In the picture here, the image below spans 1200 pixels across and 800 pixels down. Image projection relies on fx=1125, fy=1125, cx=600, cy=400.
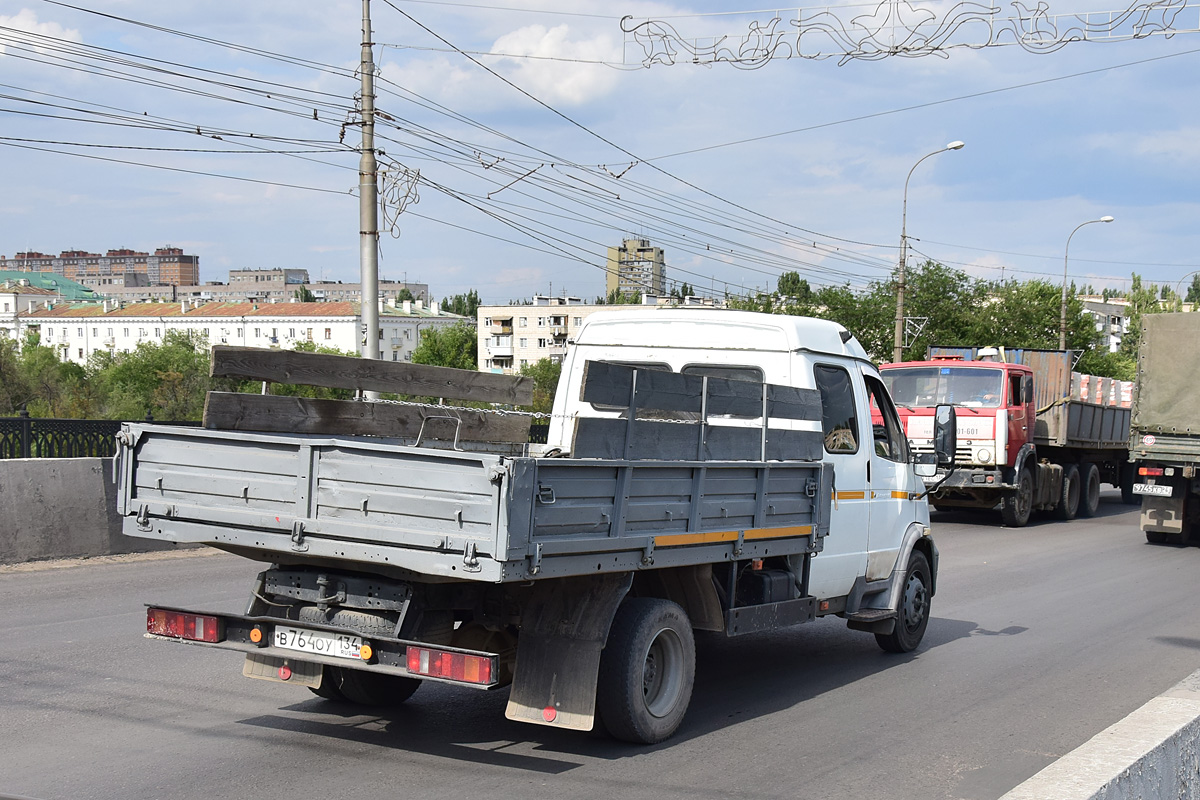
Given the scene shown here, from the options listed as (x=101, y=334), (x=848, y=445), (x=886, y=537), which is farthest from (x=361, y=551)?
(x=101, y=334)

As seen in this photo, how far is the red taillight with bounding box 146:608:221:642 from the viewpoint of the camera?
526 cm

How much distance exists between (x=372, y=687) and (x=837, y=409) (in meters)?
3.35

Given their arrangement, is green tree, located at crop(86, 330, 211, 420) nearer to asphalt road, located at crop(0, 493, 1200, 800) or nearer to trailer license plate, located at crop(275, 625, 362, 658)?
asphalt road, located at crop(0, 493, 1200, 800)

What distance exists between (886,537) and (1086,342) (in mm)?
56779

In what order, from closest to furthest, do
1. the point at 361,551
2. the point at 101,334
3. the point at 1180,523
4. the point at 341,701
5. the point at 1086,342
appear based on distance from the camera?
1. the point at 361,551
2. the point at 341,701
3. the point at 1180,523
4. the point at 1086,342
5. the point at 101,334

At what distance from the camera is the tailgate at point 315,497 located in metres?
4.51

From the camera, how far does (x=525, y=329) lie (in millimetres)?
138750

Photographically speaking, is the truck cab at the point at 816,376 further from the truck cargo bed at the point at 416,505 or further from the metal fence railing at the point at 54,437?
the metal fence railing at the point at 54,437

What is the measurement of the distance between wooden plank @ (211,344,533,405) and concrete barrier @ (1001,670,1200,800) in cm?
382

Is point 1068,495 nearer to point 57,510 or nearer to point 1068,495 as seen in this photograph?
point 1068,495

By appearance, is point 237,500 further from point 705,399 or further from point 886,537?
point 886,537

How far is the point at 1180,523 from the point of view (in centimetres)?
1591

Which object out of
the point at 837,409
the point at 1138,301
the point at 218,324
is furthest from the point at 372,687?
the point at 218,324

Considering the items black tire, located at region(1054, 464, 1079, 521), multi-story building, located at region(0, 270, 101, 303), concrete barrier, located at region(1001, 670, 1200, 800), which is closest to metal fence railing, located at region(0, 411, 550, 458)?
concrete barrier, located at region(1001, 670, 1200, 800)
